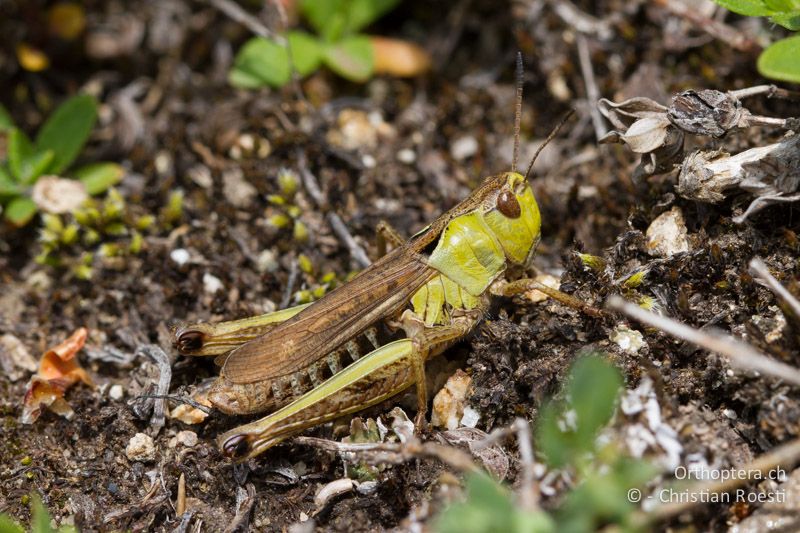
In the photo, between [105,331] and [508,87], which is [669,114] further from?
[105,331]

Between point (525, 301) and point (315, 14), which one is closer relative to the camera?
point (525, 301)

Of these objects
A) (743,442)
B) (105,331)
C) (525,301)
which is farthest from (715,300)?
(105,331)

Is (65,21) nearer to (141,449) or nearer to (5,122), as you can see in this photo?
(5,122)

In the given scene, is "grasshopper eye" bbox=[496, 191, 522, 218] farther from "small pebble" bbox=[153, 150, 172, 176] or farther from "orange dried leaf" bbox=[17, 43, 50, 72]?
"orange dried leaf" bbox=[17, 43, 50, 72]

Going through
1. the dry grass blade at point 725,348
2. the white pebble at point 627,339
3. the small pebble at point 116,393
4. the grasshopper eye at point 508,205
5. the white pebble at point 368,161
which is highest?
the dry grass blade at point 725,348

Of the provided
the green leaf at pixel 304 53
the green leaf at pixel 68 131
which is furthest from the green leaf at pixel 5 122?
the green leaf at pixel 304 53

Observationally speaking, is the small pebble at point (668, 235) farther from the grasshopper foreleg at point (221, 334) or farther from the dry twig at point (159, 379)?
the dry twig at point (159, 379)

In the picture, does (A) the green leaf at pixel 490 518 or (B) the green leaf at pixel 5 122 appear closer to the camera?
(A) the green leaf at pixel 490 518
